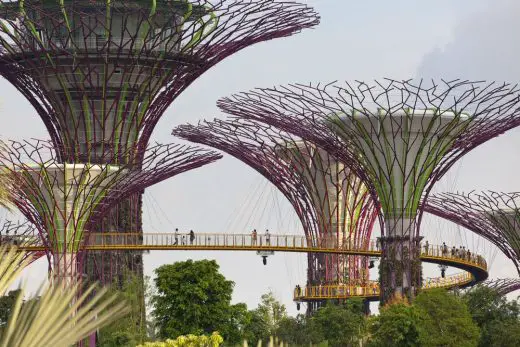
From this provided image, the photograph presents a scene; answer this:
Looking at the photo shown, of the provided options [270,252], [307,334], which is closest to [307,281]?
[270,252]

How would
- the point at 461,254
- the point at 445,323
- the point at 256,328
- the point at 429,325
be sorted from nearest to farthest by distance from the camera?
the point at 445,323 < the point at 429,325 < the point at 256,328 < the point at 461,254

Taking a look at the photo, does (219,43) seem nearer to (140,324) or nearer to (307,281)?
(140,324)

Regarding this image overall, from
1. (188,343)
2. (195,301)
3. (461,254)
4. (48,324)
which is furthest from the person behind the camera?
(461,254)

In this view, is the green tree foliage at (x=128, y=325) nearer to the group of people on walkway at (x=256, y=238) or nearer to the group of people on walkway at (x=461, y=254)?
the group of people on walkway at (x=256, y=238)

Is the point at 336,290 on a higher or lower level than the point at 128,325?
higher

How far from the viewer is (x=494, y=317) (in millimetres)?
67125

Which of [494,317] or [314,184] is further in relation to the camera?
[314,184]

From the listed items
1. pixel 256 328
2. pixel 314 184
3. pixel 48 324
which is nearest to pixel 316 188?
pixel 314 184

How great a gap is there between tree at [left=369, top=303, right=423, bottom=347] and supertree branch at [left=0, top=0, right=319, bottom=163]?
65.4 feet

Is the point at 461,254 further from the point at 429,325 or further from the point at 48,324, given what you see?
the point at 48,324

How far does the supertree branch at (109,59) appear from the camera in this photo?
76750 mm

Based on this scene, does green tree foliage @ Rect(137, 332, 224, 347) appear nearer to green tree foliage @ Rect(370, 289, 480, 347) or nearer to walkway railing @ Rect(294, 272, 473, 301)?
green tree foliage @ Rect(370, 289, 480, 347)

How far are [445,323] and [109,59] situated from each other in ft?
94.2

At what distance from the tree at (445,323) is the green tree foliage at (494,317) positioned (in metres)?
1.33
